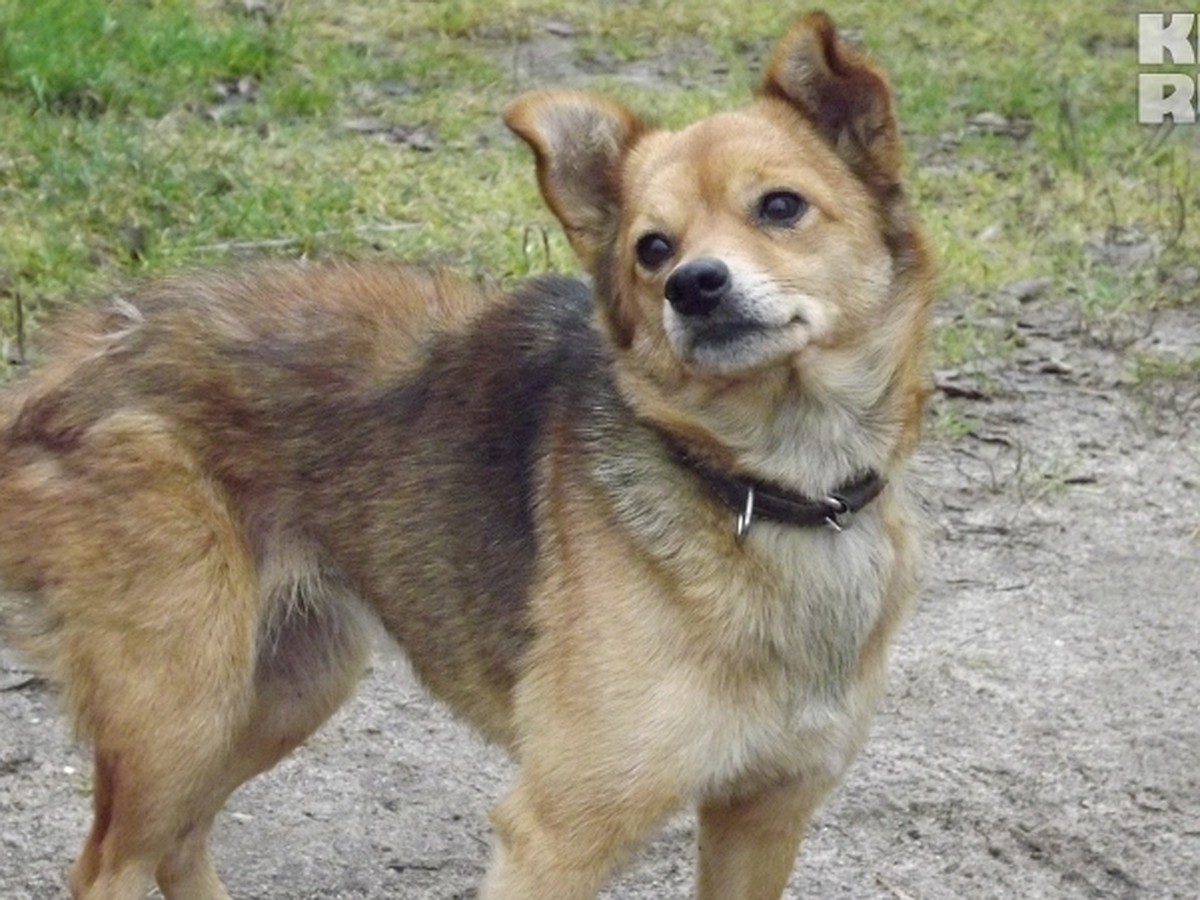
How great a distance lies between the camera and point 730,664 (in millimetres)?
3793

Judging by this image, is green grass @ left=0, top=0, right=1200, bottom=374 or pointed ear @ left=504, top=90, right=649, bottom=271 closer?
pointed ear @ left=504, top=90, right=649, bottom=271

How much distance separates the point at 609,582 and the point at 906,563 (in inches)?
24.0

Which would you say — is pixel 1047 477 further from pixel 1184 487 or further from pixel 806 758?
pixel 806 758

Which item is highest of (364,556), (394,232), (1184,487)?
(364,556)

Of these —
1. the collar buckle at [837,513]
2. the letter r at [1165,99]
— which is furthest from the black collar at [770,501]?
the letter r at [1165,99]

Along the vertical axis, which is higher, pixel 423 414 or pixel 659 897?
pixel 423 414

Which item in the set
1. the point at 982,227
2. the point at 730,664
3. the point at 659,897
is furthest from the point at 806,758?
the point at 982,227

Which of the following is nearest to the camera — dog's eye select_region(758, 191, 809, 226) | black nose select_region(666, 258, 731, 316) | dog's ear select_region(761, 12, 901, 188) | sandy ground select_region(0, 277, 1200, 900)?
black nose select_region(666, 258, 731, 316)

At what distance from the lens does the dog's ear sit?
13.1ft

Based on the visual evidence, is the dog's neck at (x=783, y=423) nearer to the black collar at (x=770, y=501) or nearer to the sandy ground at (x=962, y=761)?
the black collar at (x=770, y=501)

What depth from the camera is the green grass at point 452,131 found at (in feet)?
24.3

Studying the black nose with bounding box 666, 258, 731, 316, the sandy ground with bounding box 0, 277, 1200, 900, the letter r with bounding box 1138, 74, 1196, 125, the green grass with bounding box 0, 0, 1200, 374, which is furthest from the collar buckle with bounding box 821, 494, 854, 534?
the letter r with bounding box 1138, 74, 1196, 125

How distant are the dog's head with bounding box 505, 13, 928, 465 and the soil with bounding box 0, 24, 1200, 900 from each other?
1.38m

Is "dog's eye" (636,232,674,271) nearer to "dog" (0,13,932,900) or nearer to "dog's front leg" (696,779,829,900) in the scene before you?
"dog" (0,13,932,900)
